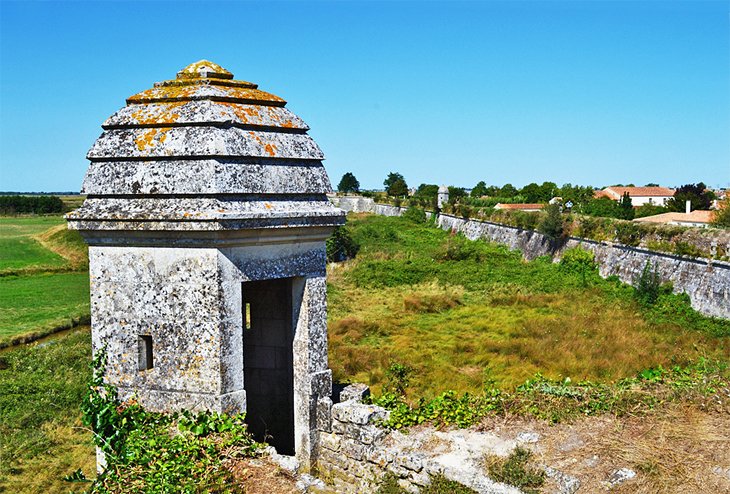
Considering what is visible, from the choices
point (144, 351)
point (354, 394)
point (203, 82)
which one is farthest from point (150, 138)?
point (354, 394)

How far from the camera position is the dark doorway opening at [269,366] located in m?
6.62

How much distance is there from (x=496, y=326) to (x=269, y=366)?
13.0 metres

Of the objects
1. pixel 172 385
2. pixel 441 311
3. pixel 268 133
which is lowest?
pixel 441 311

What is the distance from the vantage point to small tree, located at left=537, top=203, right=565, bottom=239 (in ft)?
98.4

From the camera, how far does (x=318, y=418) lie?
547 centimetres

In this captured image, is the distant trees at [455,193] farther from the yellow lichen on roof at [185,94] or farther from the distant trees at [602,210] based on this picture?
the yellow lichen on roof at [185,94]

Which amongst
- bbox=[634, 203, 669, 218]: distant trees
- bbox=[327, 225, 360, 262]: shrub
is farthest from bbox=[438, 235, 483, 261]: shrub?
bbox=[634, 203, 669, 218]: distant trees

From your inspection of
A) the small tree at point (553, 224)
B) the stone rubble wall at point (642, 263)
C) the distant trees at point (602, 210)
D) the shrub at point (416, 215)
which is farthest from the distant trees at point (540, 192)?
the small tree at point (553, 224)

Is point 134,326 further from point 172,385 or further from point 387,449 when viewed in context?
point 387,449

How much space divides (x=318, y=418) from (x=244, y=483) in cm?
120

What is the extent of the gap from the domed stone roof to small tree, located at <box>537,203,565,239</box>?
86.3ft

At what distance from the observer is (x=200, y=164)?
180 inches

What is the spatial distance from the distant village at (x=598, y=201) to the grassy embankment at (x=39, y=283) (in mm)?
21169

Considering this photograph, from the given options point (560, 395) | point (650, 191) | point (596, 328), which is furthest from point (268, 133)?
point (650, 191)
